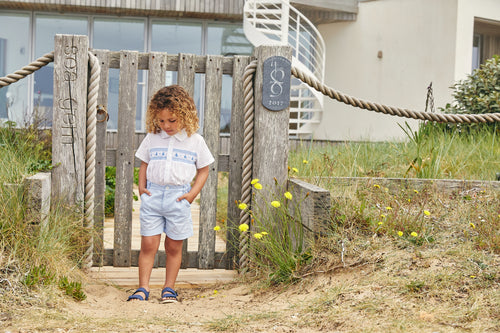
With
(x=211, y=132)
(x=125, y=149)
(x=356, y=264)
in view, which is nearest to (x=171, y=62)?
(x=211, y=132)

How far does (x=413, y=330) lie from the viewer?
2.45m

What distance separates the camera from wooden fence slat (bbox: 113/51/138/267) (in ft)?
12.9

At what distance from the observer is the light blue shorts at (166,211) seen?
3420 millimetres

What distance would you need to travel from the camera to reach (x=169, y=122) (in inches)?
134

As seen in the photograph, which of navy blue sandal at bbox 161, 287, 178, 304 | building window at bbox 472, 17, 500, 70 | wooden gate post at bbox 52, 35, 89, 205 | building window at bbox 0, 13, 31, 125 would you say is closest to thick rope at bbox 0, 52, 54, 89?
wooden gate post at bbox 52, 35, 89, 205

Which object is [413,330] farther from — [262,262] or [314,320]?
[262,262]

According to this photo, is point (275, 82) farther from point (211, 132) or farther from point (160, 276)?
point (160, 276)

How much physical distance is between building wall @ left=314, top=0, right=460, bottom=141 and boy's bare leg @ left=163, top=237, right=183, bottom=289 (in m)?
8.26

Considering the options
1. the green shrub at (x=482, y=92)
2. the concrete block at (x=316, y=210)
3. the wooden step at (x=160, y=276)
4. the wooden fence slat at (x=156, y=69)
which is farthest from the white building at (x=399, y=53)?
the concrete block at (x=316, y=210)

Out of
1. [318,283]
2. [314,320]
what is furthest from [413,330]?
[318,283]

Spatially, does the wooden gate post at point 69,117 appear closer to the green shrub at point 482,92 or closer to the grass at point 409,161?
the grass at point 409,161

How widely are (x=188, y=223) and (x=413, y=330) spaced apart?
1494mm

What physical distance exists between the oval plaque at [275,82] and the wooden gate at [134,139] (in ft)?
0.69

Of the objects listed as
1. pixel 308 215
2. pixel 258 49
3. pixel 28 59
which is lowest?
pixel 308 215
